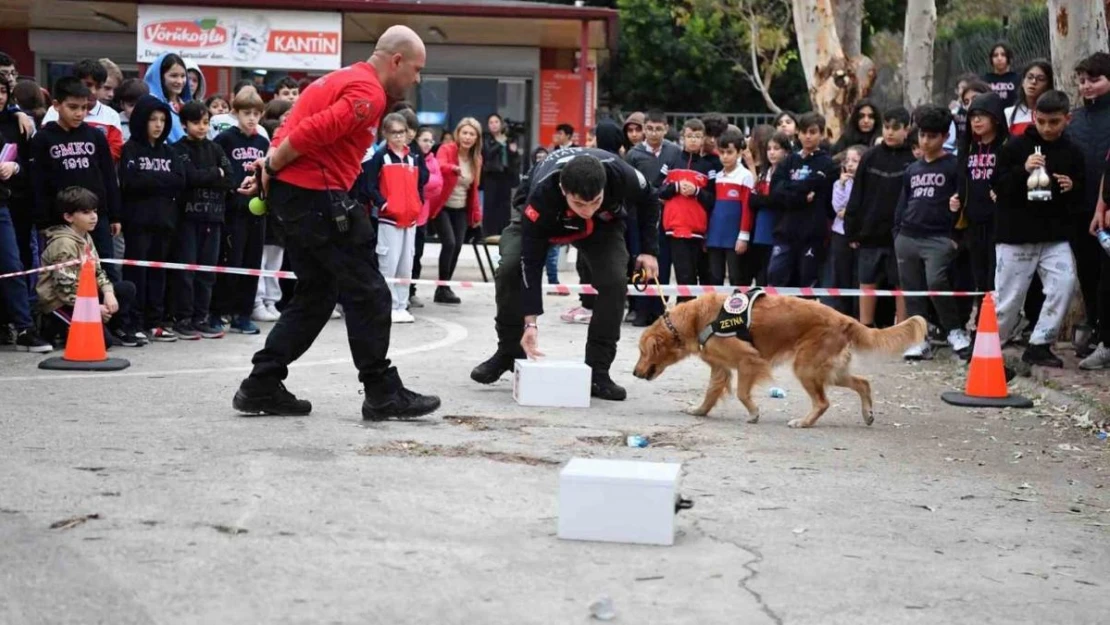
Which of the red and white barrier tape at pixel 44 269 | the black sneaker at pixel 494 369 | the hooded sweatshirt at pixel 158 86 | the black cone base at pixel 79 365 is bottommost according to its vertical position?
the black cone base at pixel 79 365

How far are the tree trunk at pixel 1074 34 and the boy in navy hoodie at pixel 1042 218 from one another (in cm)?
169

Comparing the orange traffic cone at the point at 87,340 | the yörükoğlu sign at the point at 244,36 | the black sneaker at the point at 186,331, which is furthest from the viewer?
the yörükoğlu sign at the point at 244,36

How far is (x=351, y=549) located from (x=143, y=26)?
829 inches

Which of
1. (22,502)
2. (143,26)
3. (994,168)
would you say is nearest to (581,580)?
(22,502)

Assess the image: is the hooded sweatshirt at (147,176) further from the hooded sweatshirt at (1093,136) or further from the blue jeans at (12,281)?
the hooded sweatshirt at (1093,136)

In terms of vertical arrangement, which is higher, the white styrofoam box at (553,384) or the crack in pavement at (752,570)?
the white styrofoam box at (553,384)

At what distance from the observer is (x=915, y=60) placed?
2183cm

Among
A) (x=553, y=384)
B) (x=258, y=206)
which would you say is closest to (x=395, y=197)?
(x=553, y=384)

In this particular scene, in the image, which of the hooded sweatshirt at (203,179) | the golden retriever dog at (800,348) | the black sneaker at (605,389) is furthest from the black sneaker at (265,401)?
the hooded sweatshirt at (203,179)

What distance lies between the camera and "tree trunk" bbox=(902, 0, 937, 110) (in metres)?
21.8

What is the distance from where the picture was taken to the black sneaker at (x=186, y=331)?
42.2 ft

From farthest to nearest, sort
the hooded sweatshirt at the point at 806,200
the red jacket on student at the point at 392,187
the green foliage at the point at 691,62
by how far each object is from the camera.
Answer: the green foliage at the point at 691,62 → the red jacket on student at the point at 392,187 → the hooded sweatshirt at the point at 806,200

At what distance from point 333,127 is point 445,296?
956 centimetres

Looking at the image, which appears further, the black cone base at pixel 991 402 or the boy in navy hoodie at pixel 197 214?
the boy in navy hoodie at pixel 197 214
